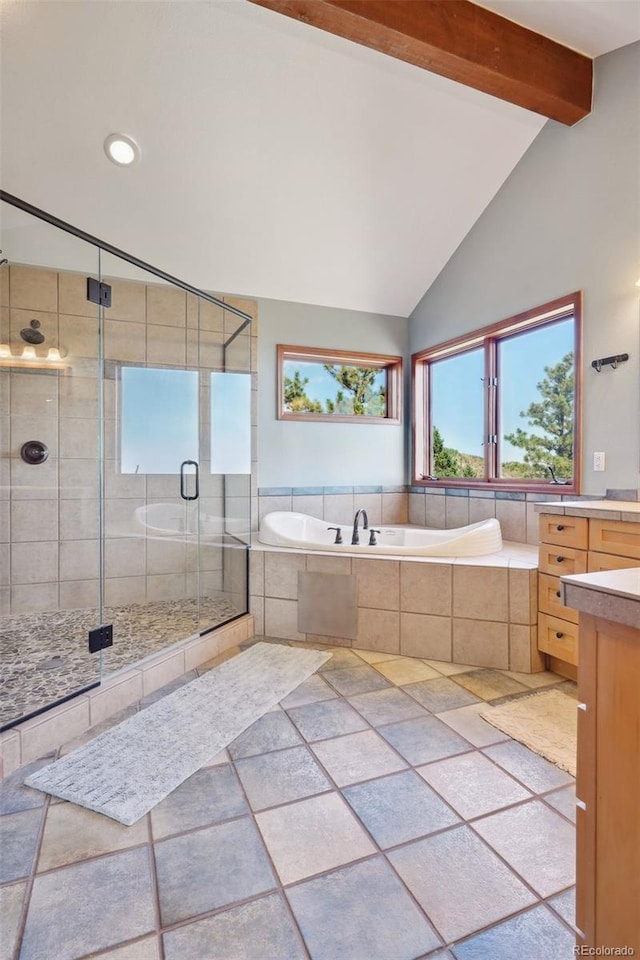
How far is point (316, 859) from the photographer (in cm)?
126

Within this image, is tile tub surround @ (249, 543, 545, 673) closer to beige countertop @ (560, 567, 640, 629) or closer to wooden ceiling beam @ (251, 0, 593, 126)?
beige countertop @ (560, 567, 640, 629)

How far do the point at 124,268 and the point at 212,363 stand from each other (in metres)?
0.83

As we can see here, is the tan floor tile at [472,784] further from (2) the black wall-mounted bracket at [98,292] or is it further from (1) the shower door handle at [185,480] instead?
(2) the black wall-mounted bracket at [98,292]

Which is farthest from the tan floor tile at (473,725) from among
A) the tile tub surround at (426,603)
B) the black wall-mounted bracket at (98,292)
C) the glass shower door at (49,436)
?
the black wall-mounted bracket at (98,292)

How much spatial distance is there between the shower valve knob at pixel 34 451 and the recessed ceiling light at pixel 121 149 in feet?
5.74

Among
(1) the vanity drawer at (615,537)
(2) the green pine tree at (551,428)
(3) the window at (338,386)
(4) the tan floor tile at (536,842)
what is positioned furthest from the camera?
(3) the window at (338,386)

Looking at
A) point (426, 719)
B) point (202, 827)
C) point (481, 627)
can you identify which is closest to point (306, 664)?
point (426, 719)

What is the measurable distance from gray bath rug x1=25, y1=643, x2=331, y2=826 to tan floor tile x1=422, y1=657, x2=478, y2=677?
0.63m

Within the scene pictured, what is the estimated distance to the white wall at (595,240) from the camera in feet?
7.95

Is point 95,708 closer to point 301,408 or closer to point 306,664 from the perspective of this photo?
point 306,664

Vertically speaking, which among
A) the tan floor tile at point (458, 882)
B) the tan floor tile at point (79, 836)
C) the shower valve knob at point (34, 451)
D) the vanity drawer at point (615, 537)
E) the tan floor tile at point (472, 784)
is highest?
the shower valve knob at point (34, 451)

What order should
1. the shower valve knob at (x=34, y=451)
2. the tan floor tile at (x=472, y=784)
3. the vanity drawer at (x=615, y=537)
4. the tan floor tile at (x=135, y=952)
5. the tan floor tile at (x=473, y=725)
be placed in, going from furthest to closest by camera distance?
the shower valve knob at (x=34, y=451), the vanity drawer at (x=615, y=537), the tan floor tile at (x=473, y=725), the tan floor tile at (x=472, y=784), the tan floor tile at (x=135, y=952)

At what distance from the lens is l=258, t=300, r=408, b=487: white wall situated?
3.66 meters

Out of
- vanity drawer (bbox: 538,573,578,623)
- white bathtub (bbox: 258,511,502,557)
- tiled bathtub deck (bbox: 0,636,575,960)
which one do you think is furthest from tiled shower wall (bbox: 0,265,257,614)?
vanity drawer (bbox: 538,573,578,623)
